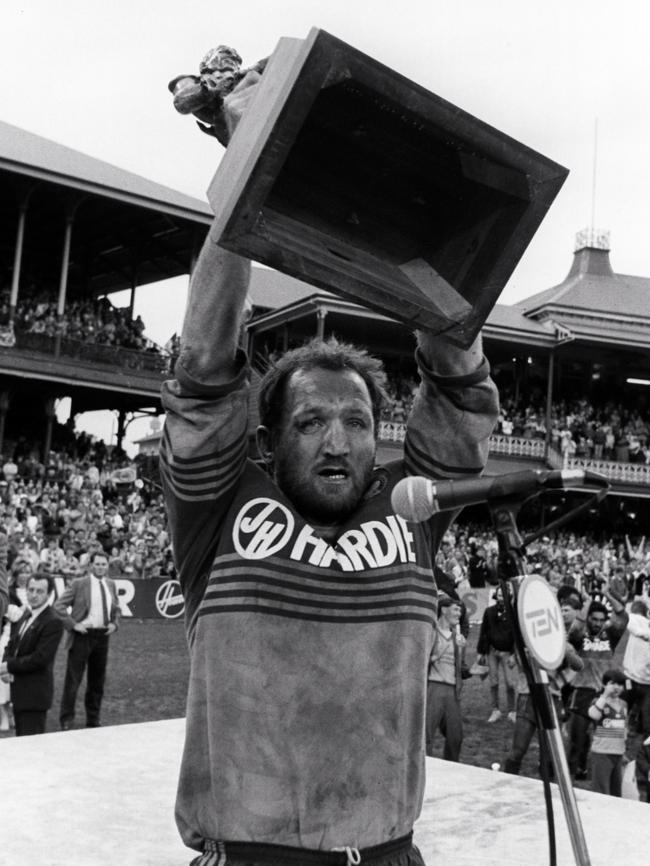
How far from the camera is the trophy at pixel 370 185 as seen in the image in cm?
170

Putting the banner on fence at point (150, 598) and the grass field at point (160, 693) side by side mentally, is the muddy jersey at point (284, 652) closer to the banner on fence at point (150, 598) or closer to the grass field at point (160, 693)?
the grass field at point (160, 693)

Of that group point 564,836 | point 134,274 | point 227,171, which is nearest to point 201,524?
point 227,171

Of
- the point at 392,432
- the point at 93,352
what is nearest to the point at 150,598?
the point at 93,352

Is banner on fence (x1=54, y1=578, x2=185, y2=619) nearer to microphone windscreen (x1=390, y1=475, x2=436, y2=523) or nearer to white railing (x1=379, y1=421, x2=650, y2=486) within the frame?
white railing (x1=379, y1=421, x2=650, y2=486)

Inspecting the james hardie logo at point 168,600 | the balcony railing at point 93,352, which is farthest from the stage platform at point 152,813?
the balcony railing at point 93,352

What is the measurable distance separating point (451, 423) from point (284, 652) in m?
0.62

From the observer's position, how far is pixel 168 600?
1462 cm

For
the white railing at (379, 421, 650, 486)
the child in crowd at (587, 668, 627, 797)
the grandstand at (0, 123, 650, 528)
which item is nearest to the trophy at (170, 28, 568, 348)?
the child in crowd at (587, 668, 627, 797)

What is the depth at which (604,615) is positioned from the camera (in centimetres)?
986

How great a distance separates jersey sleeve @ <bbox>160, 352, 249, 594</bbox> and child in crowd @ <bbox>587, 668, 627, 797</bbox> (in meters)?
5.48

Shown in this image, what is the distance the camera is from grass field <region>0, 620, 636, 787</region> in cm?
855

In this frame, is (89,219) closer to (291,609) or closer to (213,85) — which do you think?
(213,85)

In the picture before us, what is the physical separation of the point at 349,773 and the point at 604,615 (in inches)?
331

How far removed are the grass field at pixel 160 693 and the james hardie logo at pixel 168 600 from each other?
1.61 ft
